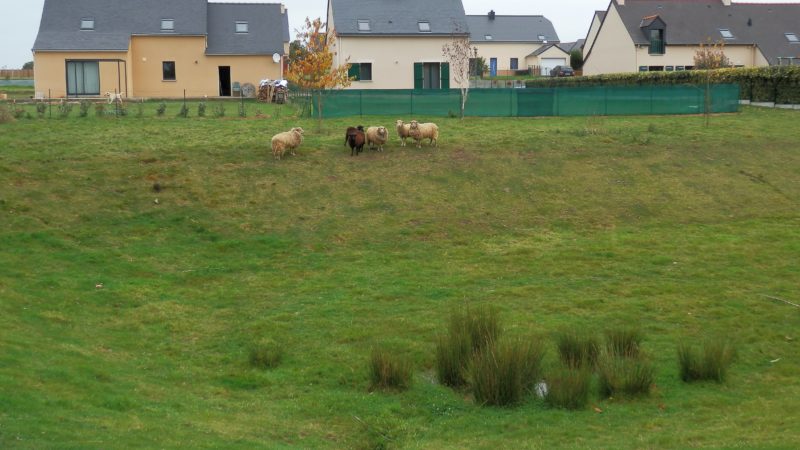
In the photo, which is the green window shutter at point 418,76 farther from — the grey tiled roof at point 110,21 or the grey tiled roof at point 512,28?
the grey tiled roof at point 512,28

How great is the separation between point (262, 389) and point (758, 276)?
10.5 metres

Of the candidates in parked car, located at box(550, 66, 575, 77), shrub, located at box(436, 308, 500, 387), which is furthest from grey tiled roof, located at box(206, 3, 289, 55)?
shrub, located at box(436, 308, 500, 387)

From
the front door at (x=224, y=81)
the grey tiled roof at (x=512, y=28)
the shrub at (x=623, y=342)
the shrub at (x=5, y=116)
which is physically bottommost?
the shrub at (x=623, y=342)

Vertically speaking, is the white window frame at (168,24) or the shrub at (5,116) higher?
the white window frame at (168,24)

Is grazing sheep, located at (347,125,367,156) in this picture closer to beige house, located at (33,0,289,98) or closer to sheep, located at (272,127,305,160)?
sheep, located at (272,127,305,160)

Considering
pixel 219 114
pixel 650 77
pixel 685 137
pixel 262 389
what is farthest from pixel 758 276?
pixel 650 77

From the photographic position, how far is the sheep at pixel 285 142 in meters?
24.8

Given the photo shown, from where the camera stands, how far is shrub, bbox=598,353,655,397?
12.1m

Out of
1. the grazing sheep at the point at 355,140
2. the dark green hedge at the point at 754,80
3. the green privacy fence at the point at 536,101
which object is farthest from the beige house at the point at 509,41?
the grazing sheep at the point at 355,140

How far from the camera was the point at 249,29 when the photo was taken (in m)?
54.3

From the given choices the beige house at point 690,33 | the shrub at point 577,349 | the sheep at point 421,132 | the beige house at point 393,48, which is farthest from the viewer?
the beige house at point 690,33

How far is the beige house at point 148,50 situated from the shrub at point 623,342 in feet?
132

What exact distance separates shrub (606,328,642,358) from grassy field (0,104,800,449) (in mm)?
585

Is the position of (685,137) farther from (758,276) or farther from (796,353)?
(796,353)
